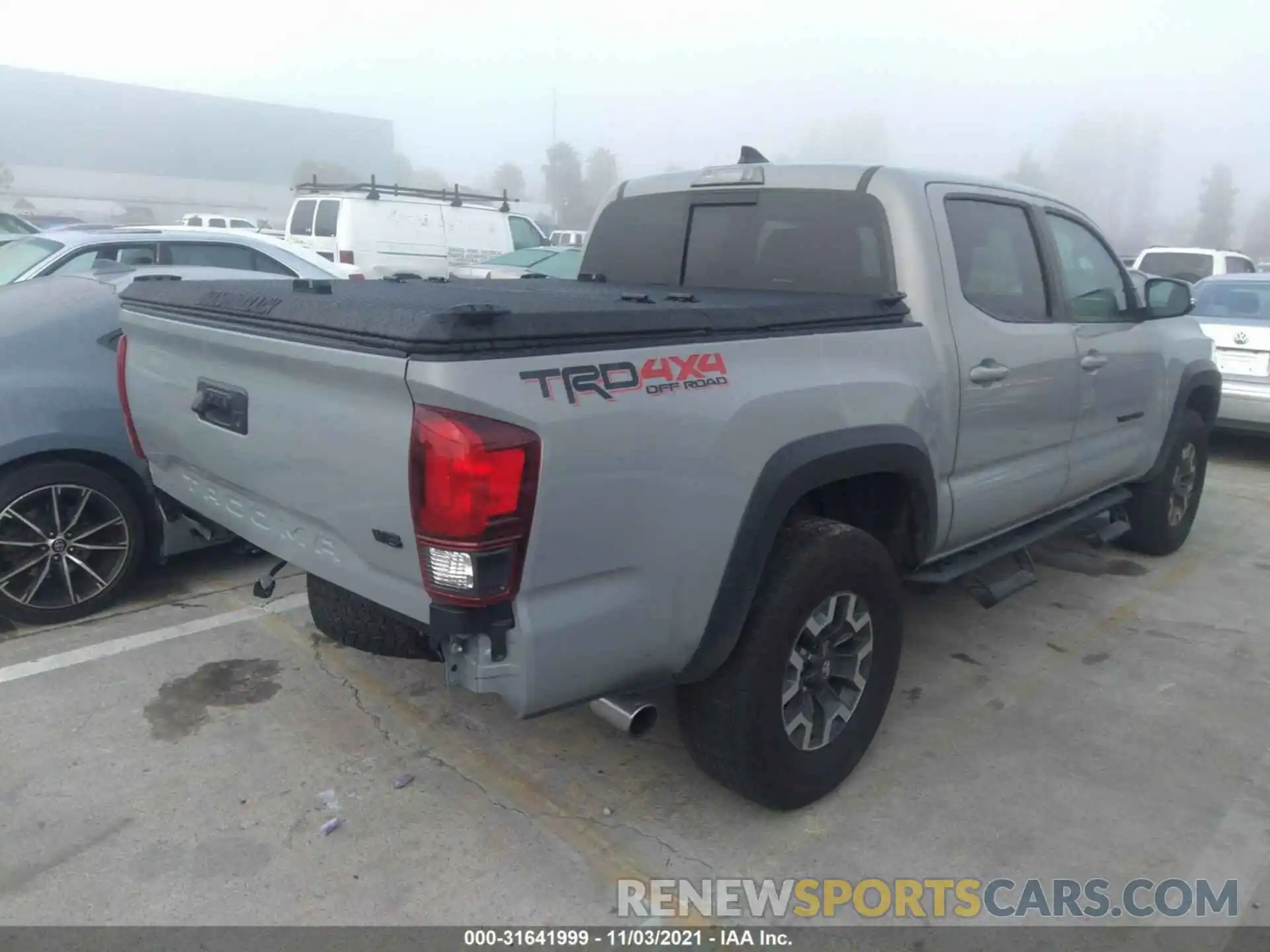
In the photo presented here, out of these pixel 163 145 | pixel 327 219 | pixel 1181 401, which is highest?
pixel 163 145

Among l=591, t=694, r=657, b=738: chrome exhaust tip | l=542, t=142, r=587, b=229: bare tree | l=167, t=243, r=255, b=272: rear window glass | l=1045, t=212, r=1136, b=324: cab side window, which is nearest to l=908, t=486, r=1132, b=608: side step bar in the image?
l=1045, t=212, r=1136, b=324: cab side window

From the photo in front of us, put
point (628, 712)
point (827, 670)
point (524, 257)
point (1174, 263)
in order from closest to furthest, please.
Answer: point (628, 712) < point (827, 670) < point (524, 257) < point (1174, 263)

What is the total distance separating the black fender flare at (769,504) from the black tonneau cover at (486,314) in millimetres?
343

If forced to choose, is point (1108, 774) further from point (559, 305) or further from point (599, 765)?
point (559, 305)

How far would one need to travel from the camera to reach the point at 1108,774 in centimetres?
325

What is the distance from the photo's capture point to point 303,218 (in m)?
16.5

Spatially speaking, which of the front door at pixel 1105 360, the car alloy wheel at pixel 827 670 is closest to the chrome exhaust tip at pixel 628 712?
the car alloy wheel at pixel 827 670

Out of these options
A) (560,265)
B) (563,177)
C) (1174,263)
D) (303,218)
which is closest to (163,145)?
(563,177)

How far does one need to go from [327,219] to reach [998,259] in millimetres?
14257

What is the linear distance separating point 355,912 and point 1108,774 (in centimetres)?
249

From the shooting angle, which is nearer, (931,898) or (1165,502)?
(931,898)

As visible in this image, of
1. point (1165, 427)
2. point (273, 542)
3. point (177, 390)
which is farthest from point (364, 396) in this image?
point (1165, 427)

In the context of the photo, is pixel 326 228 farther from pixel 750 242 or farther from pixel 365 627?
pixel 365 627

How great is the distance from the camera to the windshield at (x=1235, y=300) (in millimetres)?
8125
